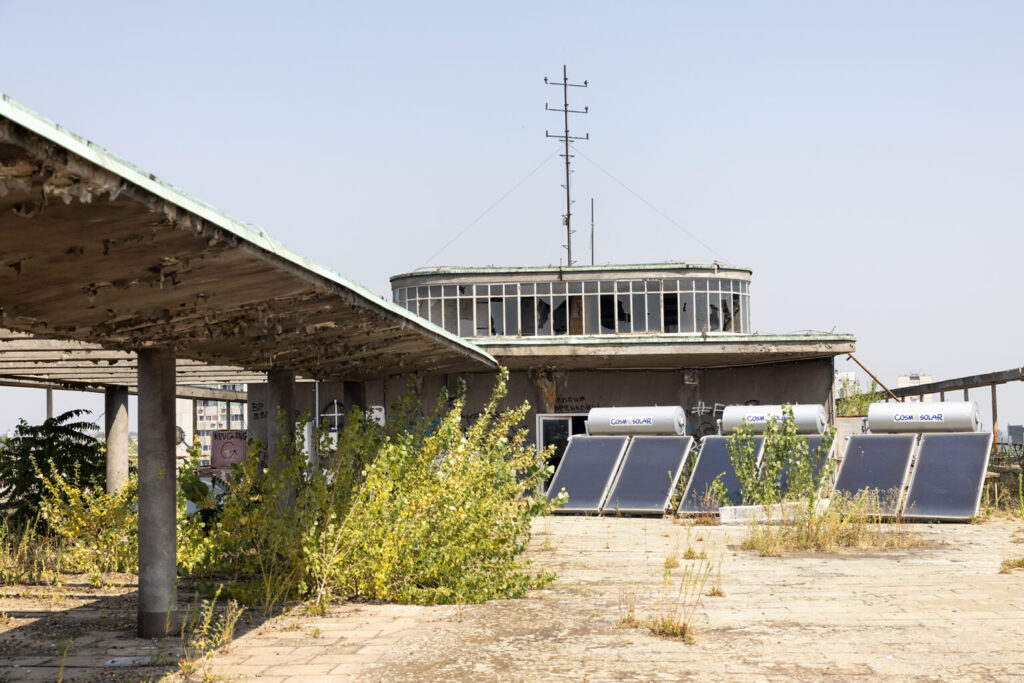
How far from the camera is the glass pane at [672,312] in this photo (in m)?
45.0

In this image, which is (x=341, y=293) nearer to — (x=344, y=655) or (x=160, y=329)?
(x=160, y=329)

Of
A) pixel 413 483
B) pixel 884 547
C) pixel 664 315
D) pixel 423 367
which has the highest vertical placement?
pixel 664 315

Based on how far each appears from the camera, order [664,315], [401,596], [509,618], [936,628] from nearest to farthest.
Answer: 1. [936,628]
2. [509,618]
3. [401,596]
4. [664,315]

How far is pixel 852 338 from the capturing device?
2216cm

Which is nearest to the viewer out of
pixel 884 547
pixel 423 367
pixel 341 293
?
pixel 341 293

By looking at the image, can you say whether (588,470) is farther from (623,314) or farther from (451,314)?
(451,314)

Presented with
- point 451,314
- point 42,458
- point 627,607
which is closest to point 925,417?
point 627,607

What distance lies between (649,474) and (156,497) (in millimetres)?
11840

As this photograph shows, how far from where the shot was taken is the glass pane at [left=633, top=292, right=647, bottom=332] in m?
44.7

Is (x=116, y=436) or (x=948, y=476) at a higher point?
(x=116, y=436)

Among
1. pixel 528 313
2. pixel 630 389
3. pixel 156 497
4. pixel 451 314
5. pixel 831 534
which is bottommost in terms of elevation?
pixel 831 534

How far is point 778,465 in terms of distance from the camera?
17109mm

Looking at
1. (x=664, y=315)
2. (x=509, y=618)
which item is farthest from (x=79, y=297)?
(x=664, y=315)

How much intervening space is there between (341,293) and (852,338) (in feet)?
54.5
